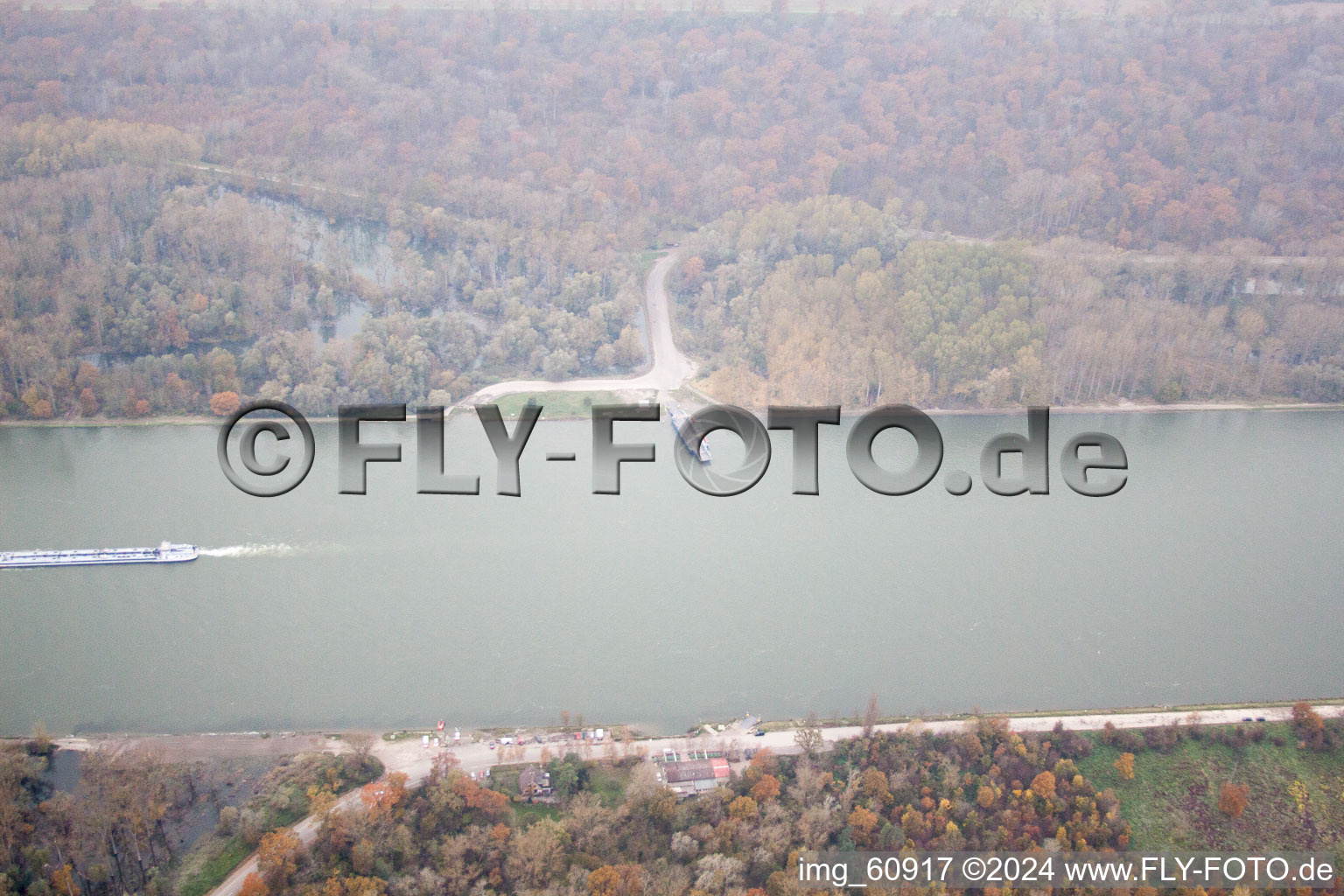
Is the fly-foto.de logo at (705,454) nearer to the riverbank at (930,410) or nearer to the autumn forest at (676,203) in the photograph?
the riverbank at (930,410)

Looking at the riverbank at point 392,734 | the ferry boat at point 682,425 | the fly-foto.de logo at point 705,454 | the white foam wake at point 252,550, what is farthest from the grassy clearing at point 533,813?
the ferry boat at point 682,425

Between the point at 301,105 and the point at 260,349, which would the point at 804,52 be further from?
the point at 260,349

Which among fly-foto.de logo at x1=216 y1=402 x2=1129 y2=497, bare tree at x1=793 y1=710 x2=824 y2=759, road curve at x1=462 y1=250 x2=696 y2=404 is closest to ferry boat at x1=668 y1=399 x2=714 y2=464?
fly-foto.de logo at x1=216 y1=402 x2=1129 y2=497

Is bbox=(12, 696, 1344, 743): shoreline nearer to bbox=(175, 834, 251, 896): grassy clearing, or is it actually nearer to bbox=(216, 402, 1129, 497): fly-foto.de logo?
bbox=(175, 834, 251, 896): grassy clearing

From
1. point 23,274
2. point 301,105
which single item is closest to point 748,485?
point 23,274

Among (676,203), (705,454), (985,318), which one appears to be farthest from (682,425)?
(676,203)

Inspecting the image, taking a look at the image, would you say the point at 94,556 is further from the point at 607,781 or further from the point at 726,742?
the point at 726,742
